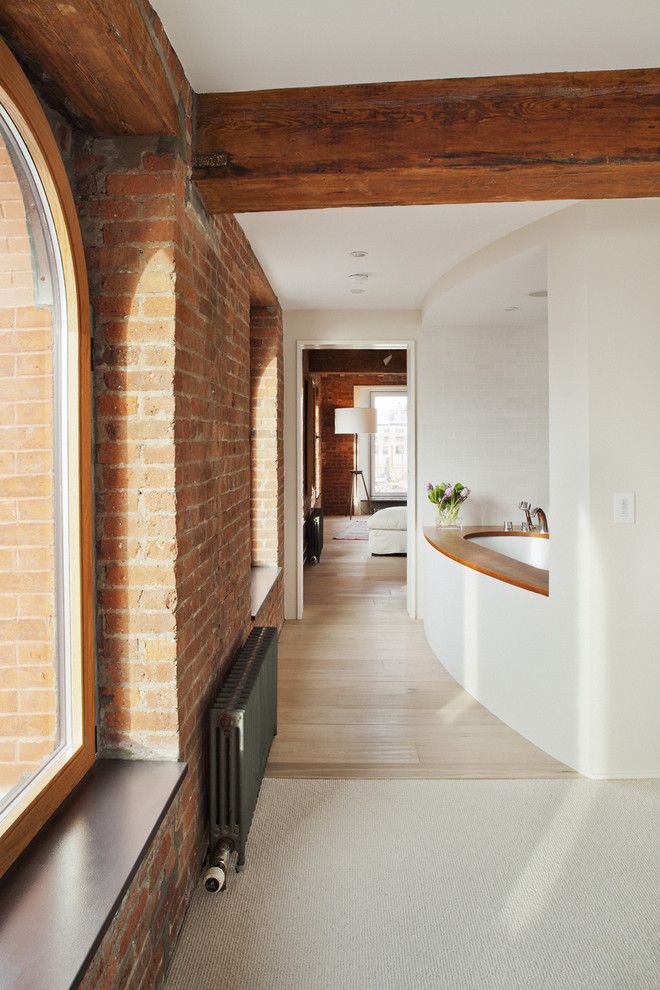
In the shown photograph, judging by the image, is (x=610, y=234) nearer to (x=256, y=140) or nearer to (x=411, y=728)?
(x=256, y=140)

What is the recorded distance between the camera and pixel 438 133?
6.94 feet

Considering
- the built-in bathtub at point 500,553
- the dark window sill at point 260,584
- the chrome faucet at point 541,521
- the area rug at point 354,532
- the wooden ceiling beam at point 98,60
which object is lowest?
the area rug at point 354,532

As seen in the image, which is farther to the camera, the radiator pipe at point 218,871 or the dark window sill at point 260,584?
the dark window sill at point 260,584

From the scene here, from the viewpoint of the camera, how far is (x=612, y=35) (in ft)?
6.13

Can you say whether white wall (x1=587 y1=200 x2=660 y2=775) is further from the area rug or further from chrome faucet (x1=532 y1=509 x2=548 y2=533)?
the area rug

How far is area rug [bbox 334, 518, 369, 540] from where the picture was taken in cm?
1051

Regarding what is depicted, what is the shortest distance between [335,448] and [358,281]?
8420mm

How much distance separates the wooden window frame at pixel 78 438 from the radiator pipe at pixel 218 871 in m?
0.60

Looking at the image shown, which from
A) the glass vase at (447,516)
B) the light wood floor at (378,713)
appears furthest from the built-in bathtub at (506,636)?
the glass vase at (447,516)

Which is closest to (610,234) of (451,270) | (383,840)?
(451,270)

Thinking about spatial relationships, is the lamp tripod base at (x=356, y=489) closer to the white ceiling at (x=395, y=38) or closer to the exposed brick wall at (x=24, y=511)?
the white ceiling at (x=395, y=38)

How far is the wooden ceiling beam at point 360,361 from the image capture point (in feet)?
30.1

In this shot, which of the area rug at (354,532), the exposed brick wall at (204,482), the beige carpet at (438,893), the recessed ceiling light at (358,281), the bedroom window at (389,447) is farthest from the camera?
the bedroom window at (389,447)

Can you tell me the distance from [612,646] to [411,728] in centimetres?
114
